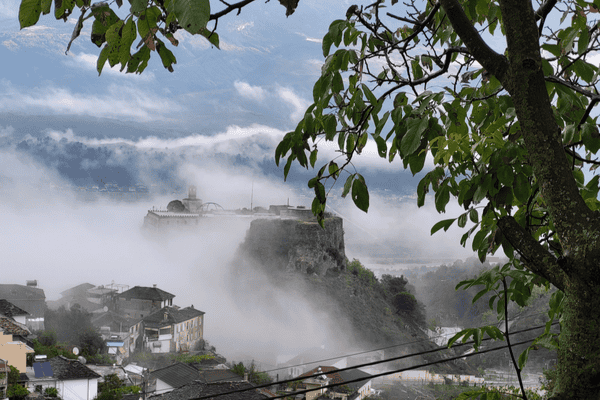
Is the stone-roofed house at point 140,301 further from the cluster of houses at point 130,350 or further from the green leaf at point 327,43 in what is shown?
the green leaf at point 327,43

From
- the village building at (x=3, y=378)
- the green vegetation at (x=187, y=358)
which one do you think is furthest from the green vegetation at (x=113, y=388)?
the village building at (x=3, y=378)

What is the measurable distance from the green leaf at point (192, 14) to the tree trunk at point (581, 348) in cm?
65

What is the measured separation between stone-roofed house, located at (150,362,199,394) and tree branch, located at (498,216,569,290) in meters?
17.1

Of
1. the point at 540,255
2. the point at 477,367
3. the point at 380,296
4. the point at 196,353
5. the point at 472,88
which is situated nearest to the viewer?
the point at 540,255

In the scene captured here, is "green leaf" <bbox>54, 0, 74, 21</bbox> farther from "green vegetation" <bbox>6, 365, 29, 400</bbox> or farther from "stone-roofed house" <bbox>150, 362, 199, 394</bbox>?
"stone-roofed house" <bbox>150, 362, 199, 394</bbox>

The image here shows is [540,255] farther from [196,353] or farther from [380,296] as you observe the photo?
[380,296]

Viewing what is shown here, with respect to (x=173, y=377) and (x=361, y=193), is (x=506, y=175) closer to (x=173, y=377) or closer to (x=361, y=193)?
(x=361, y=193)

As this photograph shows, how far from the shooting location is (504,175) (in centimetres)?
85

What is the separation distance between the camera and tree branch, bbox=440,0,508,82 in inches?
30.5

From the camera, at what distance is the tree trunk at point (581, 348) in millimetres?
656

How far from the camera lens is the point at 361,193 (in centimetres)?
94

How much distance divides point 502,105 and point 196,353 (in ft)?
92.2

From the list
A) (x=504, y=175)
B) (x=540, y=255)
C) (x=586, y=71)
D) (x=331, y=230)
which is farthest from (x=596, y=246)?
(x=331, y=230)

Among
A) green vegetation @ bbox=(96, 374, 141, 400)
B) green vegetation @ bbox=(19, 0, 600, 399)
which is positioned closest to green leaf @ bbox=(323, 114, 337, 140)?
green vegetation @ bbox=(19, 0, 600, 399)
